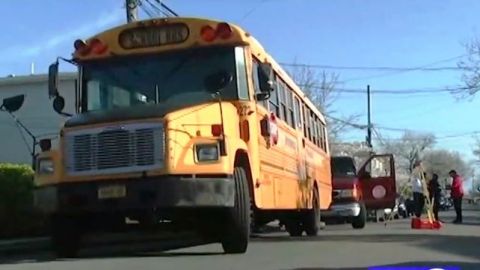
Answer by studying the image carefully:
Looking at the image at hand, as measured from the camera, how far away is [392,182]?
28422mm

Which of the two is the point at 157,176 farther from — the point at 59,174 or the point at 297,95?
the point at 297,95

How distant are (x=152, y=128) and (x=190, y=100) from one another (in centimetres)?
93

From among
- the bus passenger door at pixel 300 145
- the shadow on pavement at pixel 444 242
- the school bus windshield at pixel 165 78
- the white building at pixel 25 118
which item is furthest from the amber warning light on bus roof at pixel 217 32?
the white building at pixel 25 118

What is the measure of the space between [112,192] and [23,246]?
18.3ft

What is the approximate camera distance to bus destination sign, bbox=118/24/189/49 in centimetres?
1206

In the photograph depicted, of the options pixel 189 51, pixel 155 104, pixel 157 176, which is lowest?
pixel 157 176

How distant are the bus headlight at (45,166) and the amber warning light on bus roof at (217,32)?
279 cm

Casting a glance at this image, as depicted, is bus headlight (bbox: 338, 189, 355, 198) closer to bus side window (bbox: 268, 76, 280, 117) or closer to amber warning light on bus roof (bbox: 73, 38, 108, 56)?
bus side window (bbox: 268, 76, 280, 117)

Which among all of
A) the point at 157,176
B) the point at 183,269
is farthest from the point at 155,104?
the point at 183,269

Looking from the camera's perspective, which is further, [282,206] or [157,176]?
[282,206]

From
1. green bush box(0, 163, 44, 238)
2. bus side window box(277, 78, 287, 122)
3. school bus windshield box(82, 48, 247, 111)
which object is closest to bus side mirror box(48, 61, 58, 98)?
school bus windshield box(82, 48, 247, 111)

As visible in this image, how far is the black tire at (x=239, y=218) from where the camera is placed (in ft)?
36.8

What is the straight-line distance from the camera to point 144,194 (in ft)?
35.6

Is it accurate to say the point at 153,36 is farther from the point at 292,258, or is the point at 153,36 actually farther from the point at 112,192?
the point at 292,258
